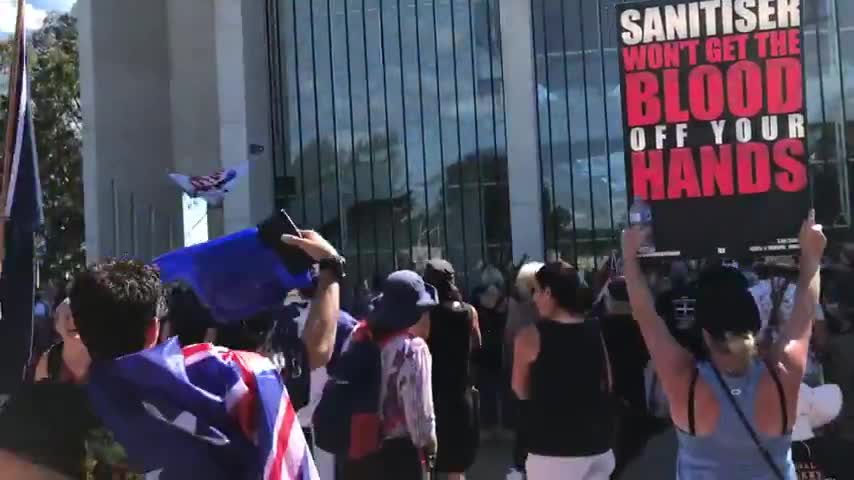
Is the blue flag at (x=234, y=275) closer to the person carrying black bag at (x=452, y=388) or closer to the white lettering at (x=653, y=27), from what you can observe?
the white lettering at (x=653, y=27)

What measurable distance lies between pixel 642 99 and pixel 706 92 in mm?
266

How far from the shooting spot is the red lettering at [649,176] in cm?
448

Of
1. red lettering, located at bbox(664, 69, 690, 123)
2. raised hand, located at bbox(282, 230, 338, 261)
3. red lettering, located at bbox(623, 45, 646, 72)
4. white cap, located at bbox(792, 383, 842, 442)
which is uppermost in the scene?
red lettering, located at bbox(623, 45, 646, 72)

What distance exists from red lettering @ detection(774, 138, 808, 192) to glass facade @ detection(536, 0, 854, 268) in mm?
14419

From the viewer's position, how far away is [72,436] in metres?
3.74

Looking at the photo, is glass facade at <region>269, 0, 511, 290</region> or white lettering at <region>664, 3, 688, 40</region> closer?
white lettering at <region>664, 3, 688, 40</region>

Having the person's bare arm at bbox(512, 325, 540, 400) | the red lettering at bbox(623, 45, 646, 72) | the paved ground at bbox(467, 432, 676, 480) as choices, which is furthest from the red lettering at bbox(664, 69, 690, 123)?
the paved ground at bbox(467, 432, 676, 480)

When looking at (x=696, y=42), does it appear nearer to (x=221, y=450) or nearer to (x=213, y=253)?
(x=213, y=253)

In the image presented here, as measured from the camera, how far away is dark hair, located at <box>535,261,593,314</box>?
4.64m

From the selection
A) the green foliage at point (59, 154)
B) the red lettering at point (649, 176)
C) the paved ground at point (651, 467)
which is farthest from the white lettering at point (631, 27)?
the green foliage at point (59, 154)

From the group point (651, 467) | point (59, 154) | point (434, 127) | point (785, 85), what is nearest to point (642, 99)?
point (785, 85)

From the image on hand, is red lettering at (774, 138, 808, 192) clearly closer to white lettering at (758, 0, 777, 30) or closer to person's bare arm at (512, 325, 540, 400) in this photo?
white lettering at (758, 0, 777, 30)

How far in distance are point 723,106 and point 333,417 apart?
213 centimetres

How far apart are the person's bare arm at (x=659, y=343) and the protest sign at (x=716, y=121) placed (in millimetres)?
1220
